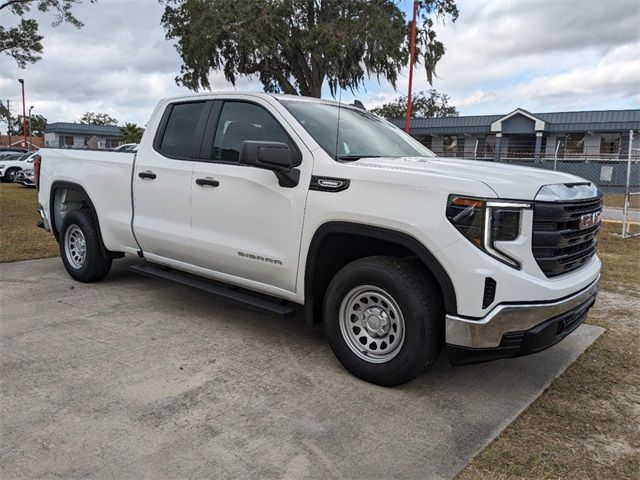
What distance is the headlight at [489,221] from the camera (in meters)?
3.03

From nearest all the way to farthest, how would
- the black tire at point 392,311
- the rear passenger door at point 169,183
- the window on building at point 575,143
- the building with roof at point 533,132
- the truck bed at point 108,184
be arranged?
the black tire at point 392,311, the rear passenger door at point 169,183, the truck bed at point 108,184, the building with roof at point 533,132, the window on building at point 575,143

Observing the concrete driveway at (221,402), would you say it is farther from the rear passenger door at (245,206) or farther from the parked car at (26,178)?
the parked car at (26,178)

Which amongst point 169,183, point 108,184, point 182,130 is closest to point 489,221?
point 169,183

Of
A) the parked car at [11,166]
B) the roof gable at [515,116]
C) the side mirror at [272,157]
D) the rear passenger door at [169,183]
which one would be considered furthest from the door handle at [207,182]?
the roof gable at [515,116]

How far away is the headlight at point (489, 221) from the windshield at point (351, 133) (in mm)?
1084

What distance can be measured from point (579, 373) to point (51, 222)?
5.61 metres

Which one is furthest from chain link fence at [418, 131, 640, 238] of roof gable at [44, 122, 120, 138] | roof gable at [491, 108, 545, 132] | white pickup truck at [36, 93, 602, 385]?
roof gable at [44, 122, 120, 138]

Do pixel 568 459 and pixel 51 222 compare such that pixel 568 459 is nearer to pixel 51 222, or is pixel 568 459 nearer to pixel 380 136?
pixel 380 136

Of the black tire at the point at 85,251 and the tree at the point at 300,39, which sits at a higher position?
the tree at the point at 300,39

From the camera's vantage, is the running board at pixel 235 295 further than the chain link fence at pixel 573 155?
No

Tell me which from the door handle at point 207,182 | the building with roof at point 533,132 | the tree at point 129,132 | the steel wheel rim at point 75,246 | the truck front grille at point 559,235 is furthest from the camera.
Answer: the tree at point 129,132

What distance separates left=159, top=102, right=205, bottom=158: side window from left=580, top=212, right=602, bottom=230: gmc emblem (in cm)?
304

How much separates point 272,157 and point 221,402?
5.31ft

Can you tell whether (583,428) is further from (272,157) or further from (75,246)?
(75,246)
